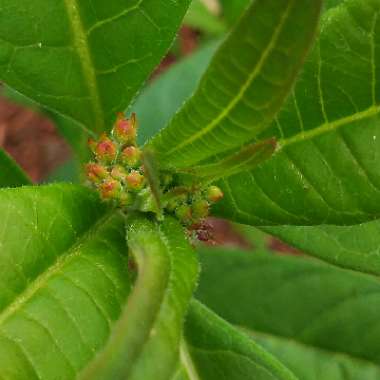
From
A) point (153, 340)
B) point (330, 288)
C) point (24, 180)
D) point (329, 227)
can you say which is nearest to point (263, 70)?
point (153, 340)

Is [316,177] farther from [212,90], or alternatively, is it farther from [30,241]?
[30,241]

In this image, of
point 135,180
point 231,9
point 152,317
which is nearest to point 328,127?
point 135,180

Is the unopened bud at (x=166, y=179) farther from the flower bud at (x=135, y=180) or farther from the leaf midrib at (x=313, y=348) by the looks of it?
the leaf midrib at (x=313, y=348)

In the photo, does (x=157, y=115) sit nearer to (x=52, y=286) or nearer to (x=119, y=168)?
(x=119, y=168)

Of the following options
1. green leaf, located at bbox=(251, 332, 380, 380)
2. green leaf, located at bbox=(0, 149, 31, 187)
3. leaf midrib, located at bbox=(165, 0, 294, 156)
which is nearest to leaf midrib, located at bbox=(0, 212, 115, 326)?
leaf midrib, located at bbox=(165, 0, 294, 156)

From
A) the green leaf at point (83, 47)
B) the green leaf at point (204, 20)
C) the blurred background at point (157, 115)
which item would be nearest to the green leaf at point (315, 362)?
the blurred background at point (157, 115)

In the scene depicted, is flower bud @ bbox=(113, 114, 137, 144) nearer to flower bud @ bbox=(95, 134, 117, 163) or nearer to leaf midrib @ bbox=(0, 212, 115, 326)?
flower bud @ bbox=(95, 134, 117, 163)
